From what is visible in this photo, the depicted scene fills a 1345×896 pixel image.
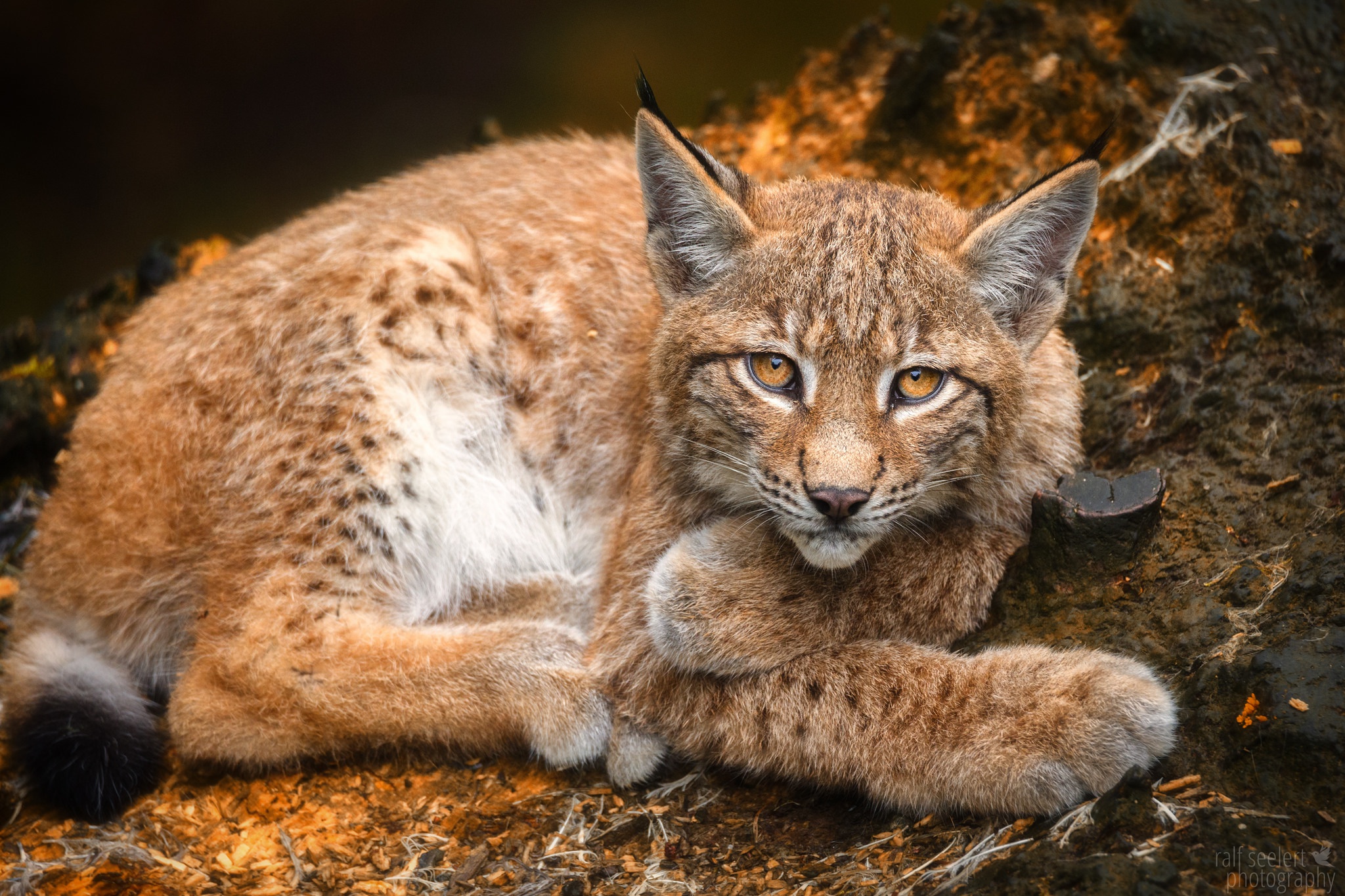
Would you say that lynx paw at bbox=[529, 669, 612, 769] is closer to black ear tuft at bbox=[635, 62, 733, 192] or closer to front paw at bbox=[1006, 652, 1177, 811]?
front paw at bbox=[1006, 652, 1177, 811]

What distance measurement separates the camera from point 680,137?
9.11 feet

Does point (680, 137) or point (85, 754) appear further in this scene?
point (85, 754)

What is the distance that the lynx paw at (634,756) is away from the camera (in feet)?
9.84

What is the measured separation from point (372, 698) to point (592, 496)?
3.21ft

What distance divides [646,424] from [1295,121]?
2.70 m

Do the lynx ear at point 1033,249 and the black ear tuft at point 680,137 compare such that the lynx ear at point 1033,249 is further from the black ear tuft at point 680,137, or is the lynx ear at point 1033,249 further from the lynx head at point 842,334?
the black ear tuft at point 680,137

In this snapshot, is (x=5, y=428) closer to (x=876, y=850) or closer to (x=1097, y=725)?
(x=876, y=850)

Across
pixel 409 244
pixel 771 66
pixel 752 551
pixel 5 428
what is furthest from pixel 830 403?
pixel 771 66

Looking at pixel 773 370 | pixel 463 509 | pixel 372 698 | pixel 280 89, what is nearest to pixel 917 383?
pixel 773 370

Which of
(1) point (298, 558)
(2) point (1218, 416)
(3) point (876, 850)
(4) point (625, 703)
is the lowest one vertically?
(3) point (876, 850)

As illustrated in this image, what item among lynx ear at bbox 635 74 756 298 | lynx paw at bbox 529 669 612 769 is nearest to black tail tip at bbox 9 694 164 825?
lynx paw at bbox 529 669 612 769

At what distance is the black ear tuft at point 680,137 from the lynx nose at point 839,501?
3.18 feet

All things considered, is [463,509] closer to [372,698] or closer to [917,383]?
[372,698]

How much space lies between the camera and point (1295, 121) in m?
3.88
